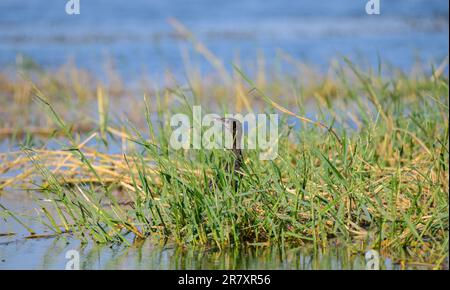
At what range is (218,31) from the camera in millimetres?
18578

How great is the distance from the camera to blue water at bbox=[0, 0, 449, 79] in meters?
14.9

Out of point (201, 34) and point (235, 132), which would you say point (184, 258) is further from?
point (201, 34)

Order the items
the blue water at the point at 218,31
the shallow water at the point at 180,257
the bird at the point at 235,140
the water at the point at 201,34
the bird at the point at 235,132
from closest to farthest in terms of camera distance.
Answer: the shallow water at the point at 180,257 → the bird at the point at 235,140 → the bird at the point at 235,132 → the water at the point at 201,34 → the blue water at the point at 218,31

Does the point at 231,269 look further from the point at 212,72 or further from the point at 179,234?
the point at 212,72

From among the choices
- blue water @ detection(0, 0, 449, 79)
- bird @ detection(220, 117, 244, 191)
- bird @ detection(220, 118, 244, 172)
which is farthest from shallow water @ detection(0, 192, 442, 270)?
blue water @ detection(0, 0, 449, 79)

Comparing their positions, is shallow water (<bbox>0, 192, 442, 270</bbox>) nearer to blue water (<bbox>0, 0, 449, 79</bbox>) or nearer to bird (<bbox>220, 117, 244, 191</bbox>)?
bird (<bbox>220, 117, 244, 191</bbox>)

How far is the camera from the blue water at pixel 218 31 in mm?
14945

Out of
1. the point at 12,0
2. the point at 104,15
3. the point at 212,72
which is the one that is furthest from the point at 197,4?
the point at 212,72

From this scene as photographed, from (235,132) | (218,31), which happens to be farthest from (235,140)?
(218,31)

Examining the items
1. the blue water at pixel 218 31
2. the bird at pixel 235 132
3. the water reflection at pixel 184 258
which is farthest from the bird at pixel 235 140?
the blue water at pixel 218 31

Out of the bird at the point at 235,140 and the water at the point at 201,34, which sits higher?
the water at the point at 201,34

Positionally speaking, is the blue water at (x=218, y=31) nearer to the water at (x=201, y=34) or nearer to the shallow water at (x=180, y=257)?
the water at (x=201, y=34)

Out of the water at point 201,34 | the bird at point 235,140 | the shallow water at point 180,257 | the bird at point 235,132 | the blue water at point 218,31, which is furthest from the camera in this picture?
the blue water at point 218,31

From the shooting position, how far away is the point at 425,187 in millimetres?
5168
